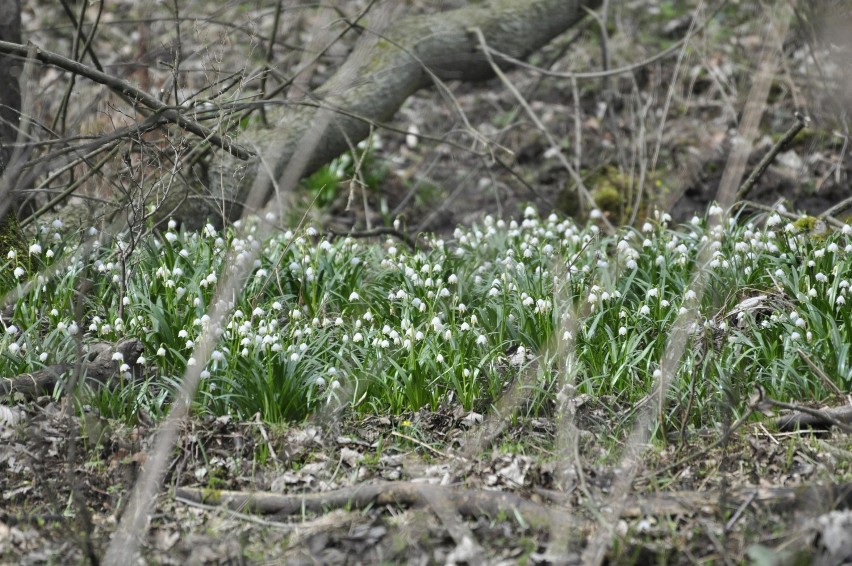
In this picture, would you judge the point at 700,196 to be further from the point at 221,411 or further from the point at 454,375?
the point at 221,411

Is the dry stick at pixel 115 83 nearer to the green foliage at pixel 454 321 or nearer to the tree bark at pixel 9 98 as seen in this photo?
the tree bark at pixel 9 98

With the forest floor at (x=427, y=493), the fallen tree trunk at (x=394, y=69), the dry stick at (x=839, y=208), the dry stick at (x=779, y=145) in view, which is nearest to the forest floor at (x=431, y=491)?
the forest floor at (x=427, y=493)

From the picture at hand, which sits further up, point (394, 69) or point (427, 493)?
point (394, 69)

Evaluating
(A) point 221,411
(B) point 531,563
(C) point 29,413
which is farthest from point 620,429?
Answer: (C) point 29,413

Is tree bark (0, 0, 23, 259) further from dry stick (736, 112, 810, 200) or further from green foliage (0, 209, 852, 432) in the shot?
dry stick (736, 112, 810, 200)

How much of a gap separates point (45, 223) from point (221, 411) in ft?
7.79

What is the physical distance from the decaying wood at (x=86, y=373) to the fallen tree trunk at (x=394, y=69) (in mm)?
2208

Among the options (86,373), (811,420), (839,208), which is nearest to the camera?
(811,420)

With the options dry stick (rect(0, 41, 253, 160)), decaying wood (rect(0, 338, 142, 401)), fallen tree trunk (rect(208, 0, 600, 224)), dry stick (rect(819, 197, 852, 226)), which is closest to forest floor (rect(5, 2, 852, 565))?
decaying wood (rect(0, 338, 142, 401))

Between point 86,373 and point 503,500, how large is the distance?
2.04 meters

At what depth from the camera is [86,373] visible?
3.95 m

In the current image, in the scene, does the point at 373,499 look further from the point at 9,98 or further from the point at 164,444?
the point at 9,98

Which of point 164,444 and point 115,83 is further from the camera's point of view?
point 115,83

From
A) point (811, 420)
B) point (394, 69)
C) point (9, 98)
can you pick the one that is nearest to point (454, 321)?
point (811, 420)
